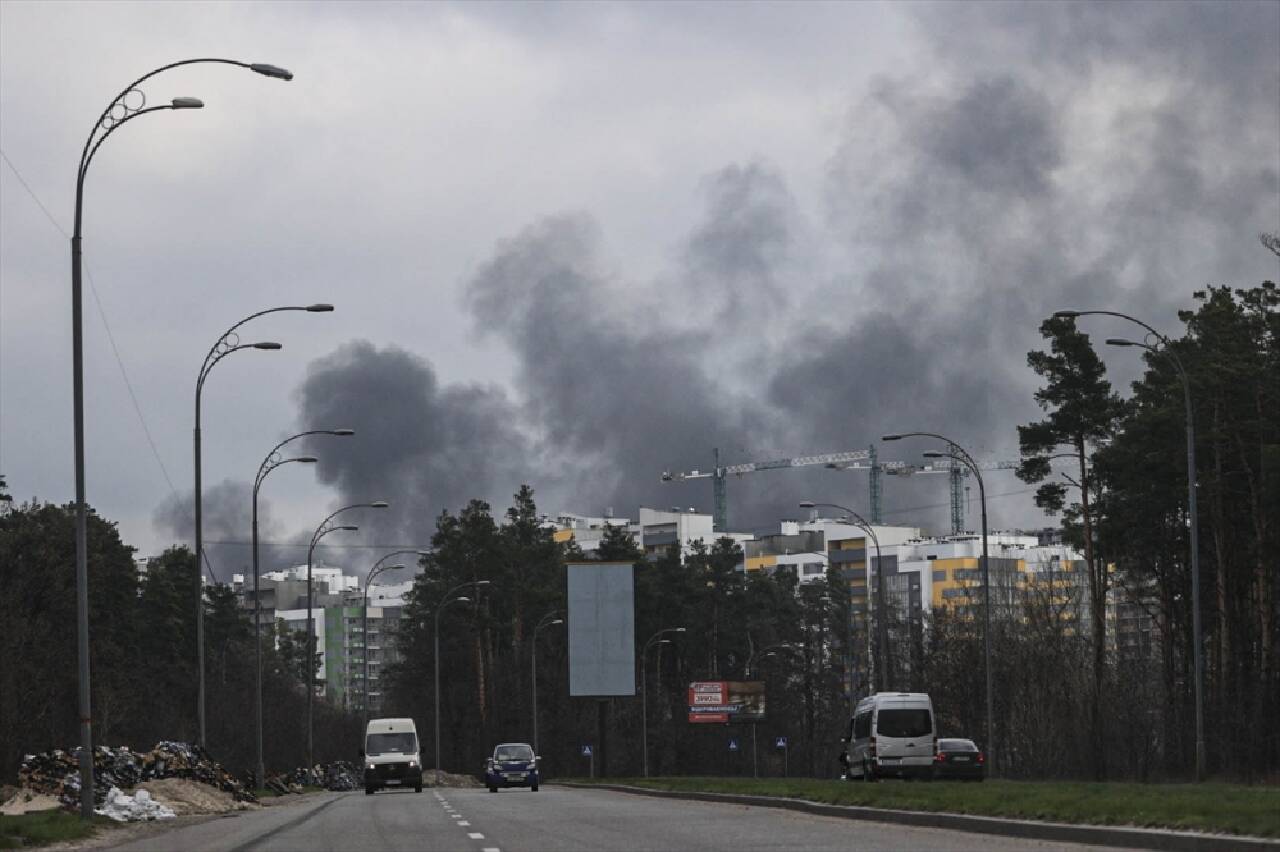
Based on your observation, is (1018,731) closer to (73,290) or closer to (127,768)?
(127,768)

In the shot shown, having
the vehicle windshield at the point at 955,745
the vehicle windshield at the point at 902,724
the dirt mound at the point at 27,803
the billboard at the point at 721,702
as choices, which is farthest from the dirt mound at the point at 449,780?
the dirt mound at the point at 27,803

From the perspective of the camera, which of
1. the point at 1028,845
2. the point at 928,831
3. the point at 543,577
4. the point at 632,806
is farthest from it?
the point at 543,577

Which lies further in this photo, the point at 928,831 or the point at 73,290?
the point at 73,290

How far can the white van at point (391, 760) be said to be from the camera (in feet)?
212

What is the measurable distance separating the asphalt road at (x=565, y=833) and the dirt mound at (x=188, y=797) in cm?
588

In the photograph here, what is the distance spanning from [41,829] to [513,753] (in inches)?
1601

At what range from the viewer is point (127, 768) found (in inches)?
1754

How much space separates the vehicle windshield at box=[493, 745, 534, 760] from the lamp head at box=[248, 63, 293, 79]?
41175 mm

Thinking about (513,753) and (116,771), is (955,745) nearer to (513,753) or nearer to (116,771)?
(116,771)

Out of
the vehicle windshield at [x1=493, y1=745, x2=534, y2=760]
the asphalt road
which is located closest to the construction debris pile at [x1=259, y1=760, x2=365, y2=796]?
the vehicle windshield at [x1=493, y1=745, x2=534, y2=760]

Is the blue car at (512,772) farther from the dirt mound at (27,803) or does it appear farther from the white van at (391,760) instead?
the dirt mound at (27,803)

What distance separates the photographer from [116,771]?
43.7 metres

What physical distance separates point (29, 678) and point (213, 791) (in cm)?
2589

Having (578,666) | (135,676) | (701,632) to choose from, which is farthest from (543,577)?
(578,666)
